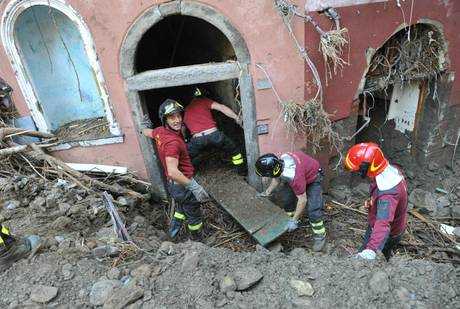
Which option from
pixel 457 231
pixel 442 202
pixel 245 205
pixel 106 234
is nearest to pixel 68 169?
pixel 106 234

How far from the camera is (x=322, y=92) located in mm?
5492

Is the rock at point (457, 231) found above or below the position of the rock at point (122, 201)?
below

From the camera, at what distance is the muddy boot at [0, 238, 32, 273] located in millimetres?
3282

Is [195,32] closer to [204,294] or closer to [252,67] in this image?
[252,67]

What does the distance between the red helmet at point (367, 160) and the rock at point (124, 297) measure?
2560 mm

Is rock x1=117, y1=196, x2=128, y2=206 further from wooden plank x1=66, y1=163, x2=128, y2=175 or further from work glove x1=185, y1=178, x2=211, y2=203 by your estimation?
work glove x1=185, y1=178, x2=211, y2=203

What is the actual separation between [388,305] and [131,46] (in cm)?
436

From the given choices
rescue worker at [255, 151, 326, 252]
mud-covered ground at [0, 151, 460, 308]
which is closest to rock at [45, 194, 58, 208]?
mud-covered ground at [0, 151, 460, 308]

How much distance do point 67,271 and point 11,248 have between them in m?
0.58

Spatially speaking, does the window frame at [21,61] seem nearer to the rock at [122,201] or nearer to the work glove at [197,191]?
the rock at [122,201]

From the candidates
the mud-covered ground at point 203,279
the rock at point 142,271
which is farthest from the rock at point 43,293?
the rock at point 142,271

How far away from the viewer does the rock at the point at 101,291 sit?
302 centimetres

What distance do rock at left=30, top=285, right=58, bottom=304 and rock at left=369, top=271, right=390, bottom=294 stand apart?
265 centimetres

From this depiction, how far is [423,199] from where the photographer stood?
6648mm
